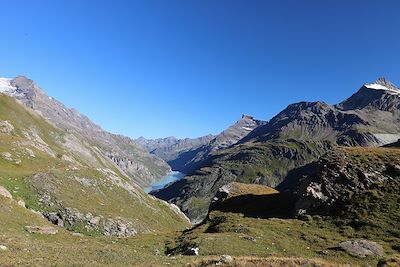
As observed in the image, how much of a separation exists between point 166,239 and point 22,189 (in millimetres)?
24589

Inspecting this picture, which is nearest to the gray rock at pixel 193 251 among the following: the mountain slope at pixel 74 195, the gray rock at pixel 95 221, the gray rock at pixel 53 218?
the mountain slope at pixel 74 195

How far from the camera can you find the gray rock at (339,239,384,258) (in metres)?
40.9

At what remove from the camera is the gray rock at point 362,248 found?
40906 millimetres

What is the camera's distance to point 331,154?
69062 millimetres

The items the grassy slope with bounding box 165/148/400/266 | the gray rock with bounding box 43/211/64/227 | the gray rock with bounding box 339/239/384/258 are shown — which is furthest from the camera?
the gray rock with bounding box 43/211/64/227

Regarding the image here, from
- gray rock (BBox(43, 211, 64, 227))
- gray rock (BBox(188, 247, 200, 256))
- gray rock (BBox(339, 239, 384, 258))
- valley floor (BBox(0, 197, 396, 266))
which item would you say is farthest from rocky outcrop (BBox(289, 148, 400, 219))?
gray rock (BBox(43, 211, 64, 227))

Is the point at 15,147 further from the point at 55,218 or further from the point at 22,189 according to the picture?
the point at 55,218

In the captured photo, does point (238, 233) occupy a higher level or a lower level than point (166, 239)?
higher

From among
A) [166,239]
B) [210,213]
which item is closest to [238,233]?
[166,239]

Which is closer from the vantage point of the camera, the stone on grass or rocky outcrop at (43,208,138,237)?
the stone on grass

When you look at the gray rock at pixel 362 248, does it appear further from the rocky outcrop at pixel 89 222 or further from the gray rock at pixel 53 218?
the gray rock at pixel 53 218

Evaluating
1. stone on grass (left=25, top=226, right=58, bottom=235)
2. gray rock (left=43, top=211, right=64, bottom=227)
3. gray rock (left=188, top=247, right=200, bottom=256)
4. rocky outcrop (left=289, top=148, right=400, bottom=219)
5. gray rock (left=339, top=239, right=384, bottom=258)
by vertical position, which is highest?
rocky outcrop (left=289, top=148, right=400, bottom=219)

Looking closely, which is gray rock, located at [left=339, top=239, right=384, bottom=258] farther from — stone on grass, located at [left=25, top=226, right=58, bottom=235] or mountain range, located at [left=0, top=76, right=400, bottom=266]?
stone on grass, located at [left=25, top=226, right=58, bottom=235]

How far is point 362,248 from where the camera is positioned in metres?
42.2
